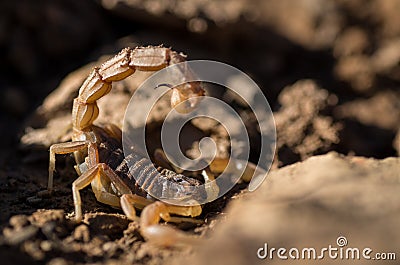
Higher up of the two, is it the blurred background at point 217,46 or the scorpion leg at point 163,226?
the blurred background at point 217,46

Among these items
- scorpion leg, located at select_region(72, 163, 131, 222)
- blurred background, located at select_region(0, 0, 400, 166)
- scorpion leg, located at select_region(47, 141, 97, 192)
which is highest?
blurred background, located at select_region(0, 0, 400, 166)

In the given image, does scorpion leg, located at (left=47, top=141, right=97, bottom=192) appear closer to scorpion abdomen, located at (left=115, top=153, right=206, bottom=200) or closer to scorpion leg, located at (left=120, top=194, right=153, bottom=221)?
scorpion abdomen, located at (left=115, top=153, right=206, bottom=200)

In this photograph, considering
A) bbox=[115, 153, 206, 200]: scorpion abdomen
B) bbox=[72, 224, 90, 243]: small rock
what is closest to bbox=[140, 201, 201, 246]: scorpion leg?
bbox=[115, 153, 206, 200]: scorpion abdomen

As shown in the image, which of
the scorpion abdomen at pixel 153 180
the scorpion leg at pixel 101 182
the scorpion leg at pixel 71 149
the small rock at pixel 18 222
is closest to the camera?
the small rock at pixel 18 222

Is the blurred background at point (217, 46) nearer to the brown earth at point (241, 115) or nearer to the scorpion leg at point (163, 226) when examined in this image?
the brown earth at point (241, 115)

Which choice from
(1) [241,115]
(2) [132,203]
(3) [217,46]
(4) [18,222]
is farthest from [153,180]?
(3) [217,46]

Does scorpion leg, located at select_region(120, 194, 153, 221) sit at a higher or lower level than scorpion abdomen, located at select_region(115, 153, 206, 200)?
lower

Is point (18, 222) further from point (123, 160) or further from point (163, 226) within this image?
point (123, 160)

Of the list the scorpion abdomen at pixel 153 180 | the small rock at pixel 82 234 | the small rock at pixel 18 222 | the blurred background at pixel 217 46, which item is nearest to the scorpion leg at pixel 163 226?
the scorpion abdomen at pixel 153 180
